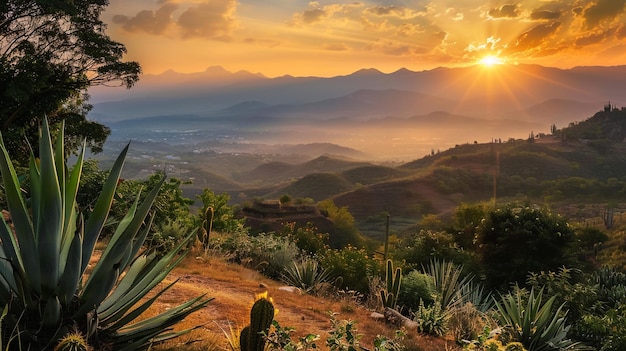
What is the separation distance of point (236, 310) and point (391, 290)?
15.0 ft

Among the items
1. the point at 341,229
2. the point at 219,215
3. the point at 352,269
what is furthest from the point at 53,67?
the point at 341,229

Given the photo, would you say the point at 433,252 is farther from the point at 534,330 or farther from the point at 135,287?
the point at 135,287

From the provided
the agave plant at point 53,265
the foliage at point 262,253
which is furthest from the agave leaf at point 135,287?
the foliage at point 262,253

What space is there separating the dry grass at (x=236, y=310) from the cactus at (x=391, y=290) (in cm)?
84

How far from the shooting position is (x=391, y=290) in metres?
10.3

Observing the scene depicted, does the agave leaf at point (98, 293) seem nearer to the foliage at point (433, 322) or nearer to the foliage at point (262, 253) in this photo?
the foliage at point (433, 322)

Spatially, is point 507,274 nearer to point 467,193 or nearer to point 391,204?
point 391,204

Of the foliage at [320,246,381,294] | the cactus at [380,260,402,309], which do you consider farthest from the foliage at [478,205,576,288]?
the cactus at [380,260,402,309]

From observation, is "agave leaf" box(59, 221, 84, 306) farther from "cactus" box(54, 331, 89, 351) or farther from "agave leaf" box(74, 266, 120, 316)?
"cactus" box(54, 331, 89, 351)

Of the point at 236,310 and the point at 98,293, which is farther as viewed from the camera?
the point at 236,310

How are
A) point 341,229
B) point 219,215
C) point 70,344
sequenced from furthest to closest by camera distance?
1. point 341,229
2. point 219,215
3. point 70,344

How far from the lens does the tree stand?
22328 mm

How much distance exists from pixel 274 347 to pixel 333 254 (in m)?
12.2

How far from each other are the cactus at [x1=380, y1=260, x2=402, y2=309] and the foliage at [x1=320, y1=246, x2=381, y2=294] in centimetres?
395
